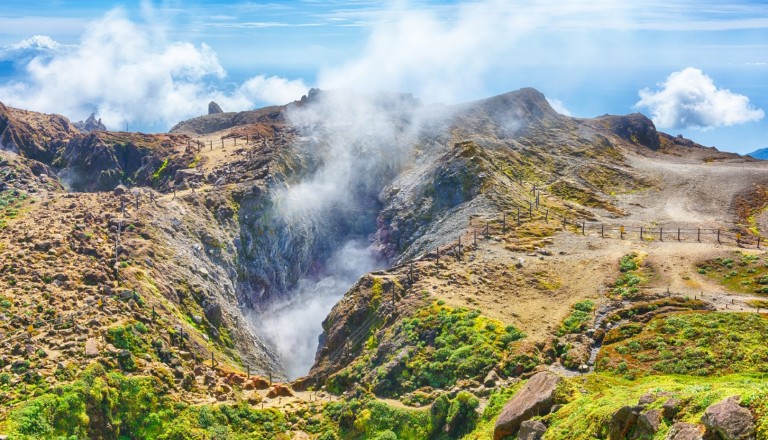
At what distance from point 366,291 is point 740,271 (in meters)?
46.8

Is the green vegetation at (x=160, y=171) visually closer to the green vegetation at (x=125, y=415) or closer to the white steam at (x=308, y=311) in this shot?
the white steam at (x=308, y=311)

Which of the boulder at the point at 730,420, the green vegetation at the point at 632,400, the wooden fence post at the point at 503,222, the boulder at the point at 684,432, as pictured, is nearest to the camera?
the boulder at the point at 730,420

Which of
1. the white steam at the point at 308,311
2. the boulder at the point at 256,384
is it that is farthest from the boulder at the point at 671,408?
the white steam at the point at 308,311

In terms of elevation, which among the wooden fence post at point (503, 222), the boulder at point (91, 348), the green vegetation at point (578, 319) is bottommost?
the green vegetation at point (578, 319)

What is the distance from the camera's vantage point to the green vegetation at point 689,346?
171 ft

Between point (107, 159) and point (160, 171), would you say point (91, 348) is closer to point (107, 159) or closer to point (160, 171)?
point (160, 171)

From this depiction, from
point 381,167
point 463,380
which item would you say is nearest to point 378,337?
point 463,380

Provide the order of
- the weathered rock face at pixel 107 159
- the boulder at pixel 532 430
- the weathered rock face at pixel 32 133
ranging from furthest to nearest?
the weathered rock face at pixel 32 133 → the weathered rock face at pixel 107 159 → the boulder at pixel 532 430

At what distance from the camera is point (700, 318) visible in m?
61.2

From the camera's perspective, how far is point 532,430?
3997 centimetres

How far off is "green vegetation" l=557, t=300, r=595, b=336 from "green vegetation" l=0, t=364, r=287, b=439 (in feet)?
101

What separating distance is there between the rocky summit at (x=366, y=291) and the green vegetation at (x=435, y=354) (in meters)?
0.25

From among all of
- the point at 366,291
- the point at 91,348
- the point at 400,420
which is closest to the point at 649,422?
the point at 400,420

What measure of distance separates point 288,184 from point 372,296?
4566 cm
